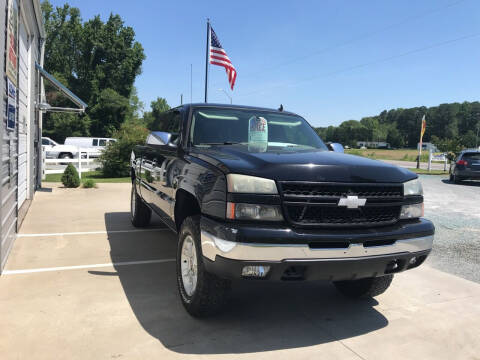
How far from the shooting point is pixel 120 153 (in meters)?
16.3

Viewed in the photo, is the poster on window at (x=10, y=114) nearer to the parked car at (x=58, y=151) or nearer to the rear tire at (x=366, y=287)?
the rear tire at (x=366, y=287)

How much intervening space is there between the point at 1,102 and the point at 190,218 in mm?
2551

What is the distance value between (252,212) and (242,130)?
1.78 m

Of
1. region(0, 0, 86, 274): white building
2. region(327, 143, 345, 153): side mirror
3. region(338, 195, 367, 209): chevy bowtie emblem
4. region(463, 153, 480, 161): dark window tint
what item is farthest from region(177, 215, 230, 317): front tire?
region(463, 153, 480, 161): dark window tint

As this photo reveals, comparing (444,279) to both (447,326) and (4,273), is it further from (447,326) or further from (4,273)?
(4,273)

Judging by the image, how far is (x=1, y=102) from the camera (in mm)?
4180

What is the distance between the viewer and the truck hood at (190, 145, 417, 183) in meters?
2.88

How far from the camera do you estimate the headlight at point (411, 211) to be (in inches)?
129

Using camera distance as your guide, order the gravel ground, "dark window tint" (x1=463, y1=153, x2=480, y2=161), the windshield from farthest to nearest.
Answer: "dark window tint" (x1=463, y1=153, x2=480, y2=161)
the gravel ground
the windshield

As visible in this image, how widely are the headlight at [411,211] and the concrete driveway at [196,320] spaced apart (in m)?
0.95

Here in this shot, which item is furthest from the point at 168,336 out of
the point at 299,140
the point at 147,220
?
the point at 147,220

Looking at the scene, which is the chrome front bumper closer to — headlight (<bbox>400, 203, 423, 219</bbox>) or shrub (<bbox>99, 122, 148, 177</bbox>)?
headlight (<bbox>400, 203, 423, 219</bbox>)

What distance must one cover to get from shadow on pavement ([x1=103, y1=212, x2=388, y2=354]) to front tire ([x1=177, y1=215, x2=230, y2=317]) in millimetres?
150

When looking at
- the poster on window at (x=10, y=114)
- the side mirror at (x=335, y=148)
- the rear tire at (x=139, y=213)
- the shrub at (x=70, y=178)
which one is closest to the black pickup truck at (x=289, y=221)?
the side mirror at (x=335, y=148)
